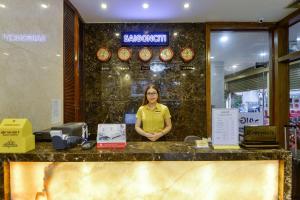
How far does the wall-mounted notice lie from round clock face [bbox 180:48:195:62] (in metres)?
2.76

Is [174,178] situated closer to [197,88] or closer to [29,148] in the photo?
[29,148]

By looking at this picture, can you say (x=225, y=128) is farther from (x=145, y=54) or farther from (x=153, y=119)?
(x=145, y=54)

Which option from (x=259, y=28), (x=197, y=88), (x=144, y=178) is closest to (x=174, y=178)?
(x=144, y=178)

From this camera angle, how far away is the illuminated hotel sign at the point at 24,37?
1.93 meters

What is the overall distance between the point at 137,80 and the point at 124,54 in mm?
532

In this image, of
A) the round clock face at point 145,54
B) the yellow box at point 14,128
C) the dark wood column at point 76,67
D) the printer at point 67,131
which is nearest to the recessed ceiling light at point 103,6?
the dark wood column at point 76,67

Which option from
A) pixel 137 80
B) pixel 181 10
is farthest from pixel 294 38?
pixel 137 80

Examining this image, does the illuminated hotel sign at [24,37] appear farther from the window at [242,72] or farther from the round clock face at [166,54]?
the window at [242,72]

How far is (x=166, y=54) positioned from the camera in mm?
4184

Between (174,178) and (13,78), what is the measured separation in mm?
1607

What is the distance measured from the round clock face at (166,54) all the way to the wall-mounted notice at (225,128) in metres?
2.76

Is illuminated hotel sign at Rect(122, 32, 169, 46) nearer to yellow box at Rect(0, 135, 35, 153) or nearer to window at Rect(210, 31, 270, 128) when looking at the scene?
window at Rect(210, 31, 270, 128)

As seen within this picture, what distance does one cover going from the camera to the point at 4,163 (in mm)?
1437

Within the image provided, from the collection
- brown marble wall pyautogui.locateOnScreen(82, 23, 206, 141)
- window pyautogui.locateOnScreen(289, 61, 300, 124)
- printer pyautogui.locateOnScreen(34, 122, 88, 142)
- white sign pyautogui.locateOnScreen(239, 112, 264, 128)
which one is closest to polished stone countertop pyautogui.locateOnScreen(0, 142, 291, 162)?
printer pyautogui.locateOnScreen(34, 122, 88, 142)
